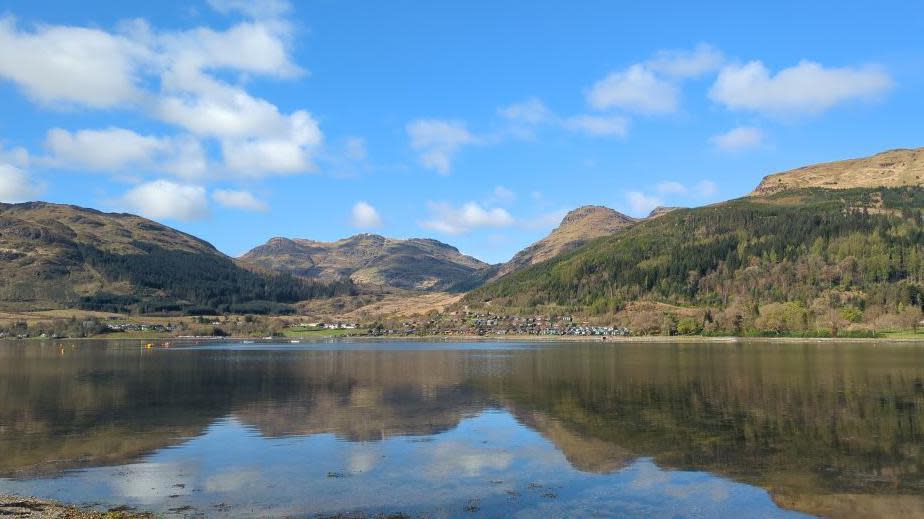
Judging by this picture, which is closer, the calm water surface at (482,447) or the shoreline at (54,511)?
the shoreline at (54,511)

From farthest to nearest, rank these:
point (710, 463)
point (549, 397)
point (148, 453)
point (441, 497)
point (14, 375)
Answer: point (14, 375)
point (549, 397)
point (148, 453)
point (710, 463)
point (441, 497)

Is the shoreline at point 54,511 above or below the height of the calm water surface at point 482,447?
above

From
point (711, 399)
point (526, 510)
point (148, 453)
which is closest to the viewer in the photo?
point (526, 510)

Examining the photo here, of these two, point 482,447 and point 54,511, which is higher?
point 54,511

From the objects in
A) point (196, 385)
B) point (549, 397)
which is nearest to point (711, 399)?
point (549, 397)

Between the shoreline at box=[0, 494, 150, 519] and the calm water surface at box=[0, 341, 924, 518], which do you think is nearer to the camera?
the shoreline at box=[0, 494, 150, 519]

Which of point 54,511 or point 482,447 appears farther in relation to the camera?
point 482,447

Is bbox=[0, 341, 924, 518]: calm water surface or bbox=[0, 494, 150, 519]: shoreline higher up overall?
bbox=[0, 494, 150, 519]: shoreline

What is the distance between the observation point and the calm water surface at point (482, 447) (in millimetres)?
28109

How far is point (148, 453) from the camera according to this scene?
38375 millimetres

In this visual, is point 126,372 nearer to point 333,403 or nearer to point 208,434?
point 333,403

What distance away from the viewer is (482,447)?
1566 inches

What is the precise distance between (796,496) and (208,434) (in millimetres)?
33454

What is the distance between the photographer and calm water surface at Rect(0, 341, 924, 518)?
28109mm
